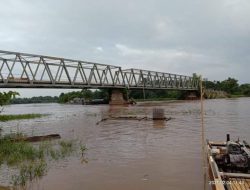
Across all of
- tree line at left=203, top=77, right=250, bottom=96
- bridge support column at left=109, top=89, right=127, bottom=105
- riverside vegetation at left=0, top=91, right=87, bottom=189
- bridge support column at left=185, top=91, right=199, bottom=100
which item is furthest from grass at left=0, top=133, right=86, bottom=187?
tree line at left=203, top=77, right=250, bottom=96

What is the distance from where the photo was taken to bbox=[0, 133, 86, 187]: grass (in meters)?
13.6

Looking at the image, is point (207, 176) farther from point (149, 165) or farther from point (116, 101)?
point (116, 101)

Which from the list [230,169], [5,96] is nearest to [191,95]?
[5,96]

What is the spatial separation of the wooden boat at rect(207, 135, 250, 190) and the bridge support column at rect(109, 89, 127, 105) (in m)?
94.1

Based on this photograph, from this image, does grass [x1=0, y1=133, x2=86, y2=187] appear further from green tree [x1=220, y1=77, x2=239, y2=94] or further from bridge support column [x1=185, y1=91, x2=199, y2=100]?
green tree [x1=220, y1=77, x2=239, y2=94]

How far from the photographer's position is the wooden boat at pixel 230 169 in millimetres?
9773

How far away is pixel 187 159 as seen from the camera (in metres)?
16.7

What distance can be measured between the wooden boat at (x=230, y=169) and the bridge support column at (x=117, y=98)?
309 ft

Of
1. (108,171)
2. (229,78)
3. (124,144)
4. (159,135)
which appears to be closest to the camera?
(108,171)

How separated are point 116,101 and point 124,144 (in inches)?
3376

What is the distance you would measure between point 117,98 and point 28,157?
92729 millimetres

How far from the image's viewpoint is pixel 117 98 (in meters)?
110

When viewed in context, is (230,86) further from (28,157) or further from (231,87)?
(28,157)

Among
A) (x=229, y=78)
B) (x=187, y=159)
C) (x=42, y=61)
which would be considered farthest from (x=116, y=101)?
(x=229, y=78)
